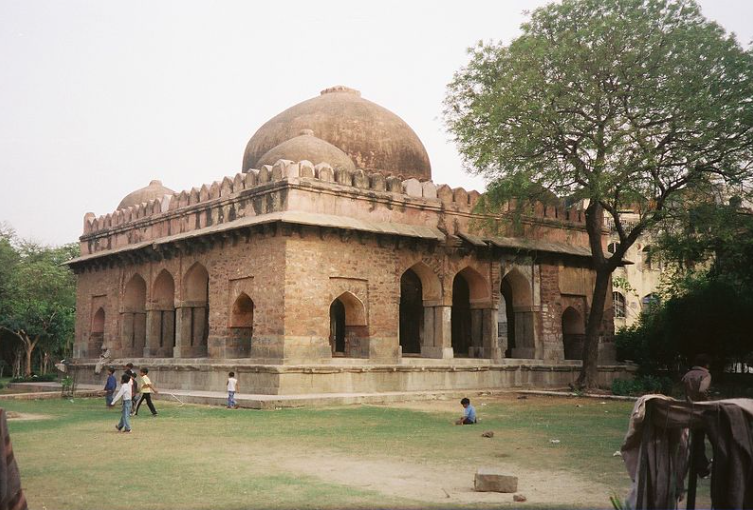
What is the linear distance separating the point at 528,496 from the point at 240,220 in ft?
38.0

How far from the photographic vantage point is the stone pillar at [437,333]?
59.3ft

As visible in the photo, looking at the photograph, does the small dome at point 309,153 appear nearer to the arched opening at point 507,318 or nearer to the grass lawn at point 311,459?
the arched opening at point 507,318

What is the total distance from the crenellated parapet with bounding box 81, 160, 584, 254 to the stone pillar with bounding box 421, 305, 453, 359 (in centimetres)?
219

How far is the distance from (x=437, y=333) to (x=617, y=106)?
21.3 feet

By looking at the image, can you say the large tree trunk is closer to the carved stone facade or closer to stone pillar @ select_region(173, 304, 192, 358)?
the carved stone facade

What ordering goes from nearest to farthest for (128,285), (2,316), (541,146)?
1. (541,146)
2. (128,285)
3. (2,316)

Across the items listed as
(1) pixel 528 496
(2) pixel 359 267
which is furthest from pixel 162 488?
(2) pixel 359 267

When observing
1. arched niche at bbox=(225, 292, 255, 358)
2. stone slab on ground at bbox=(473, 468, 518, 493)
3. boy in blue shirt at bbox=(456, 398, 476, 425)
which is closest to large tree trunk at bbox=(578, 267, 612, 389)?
boy in blue shirt at bbox=(456, 398, 476, 425)

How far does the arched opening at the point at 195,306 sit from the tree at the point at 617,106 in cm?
731

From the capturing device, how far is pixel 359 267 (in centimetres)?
1677

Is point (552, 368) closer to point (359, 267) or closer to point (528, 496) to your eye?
point (359, 267)

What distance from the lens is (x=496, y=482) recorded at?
6.32 meters

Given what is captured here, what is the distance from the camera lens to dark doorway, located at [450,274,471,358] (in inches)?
824

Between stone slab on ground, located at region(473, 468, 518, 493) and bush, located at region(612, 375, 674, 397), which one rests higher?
bush, located at region(612, 375, 674, 397)
